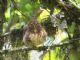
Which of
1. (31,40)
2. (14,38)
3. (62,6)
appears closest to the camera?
(31,40)

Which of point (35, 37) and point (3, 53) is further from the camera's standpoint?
point (3, 53)

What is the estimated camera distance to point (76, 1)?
1.30m

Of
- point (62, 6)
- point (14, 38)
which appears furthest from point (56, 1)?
point (14, 38)

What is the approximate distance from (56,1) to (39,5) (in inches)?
3.6

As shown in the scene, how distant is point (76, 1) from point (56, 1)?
0.27ft

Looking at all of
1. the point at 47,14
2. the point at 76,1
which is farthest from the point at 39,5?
the point at 76,1

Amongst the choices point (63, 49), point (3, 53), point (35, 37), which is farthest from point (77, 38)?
point (3, 53)

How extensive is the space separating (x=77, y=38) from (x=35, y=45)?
171 millimetres

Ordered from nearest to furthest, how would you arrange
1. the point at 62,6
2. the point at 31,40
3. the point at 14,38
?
the point at 31,40 < the point at 62,6 < the point at 14,38

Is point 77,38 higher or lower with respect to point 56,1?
lower

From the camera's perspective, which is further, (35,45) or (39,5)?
(39,5)

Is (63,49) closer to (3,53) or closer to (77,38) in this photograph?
(77,38)

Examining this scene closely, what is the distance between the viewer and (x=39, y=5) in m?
1.40

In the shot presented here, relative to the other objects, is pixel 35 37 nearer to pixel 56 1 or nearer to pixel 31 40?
pixel 31 40
